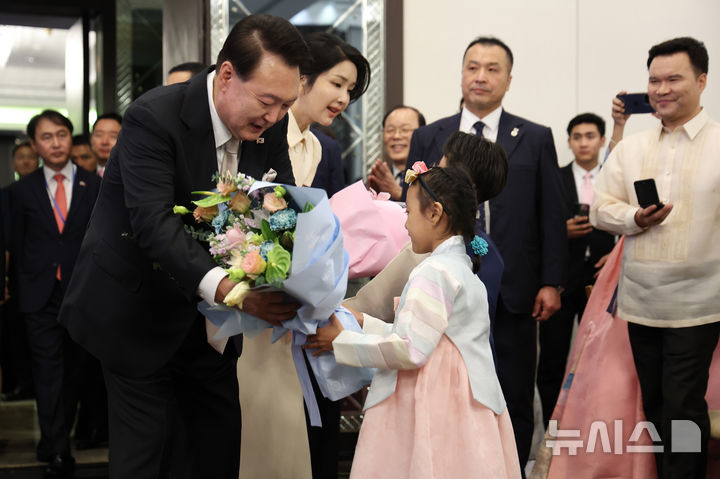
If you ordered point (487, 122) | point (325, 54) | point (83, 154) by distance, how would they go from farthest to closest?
point (83, 154) < point (487, 122) < point (325, 54)

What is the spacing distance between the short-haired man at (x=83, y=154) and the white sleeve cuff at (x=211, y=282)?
3.71m

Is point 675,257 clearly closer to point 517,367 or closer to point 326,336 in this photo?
point 517,367

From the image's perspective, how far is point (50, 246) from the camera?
4.46 metres

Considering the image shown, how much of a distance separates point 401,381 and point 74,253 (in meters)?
2.80

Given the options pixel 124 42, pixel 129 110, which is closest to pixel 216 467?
pixel 129 110

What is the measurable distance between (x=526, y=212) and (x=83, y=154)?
122 inches

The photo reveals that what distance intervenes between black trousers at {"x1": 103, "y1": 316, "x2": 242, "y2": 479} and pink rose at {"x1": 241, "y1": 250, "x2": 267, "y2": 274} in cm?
51

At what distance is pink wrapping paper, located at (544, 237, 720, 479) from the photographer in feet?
10.8

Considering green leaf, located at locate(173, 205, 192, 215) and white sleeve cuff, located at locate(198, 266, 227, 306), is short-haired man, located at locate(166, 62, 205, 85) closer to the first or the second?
green leaf, located at locate(173, 205, 192, 215)

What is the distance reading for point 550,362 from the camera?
462cm

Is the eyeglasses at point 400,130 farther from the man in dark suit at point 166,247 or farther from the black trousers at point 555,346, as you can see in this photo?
the man in dark suit at point 166,247

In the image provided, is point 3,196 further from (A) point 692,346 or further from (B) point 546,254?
(A) point 692,346

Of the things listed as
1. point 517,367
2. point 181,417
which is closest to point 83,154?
point 517,367

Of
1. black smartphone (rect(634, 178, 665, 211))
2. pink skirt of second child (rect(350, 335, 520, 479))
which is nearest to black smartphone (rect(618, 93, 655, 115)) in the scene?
black smartphone (rect(634, 178, 665, 211))
